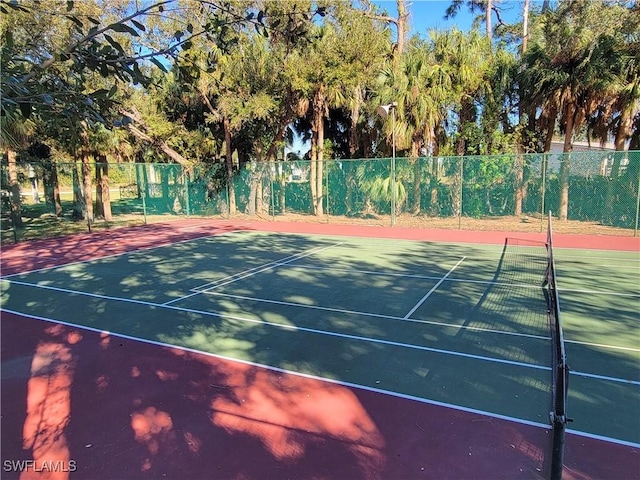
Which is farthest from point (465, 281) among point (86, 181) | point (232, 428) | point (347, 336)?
point (86, 181)

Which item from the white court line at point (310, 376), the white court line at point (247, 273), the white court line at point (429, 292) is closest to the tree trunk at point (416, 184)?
the white court line at point (247, 273)

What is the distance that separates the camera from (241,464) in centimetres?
346

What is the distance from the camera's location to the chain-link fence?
673 inches

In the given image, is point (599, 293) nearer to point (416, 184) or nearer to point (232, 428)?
point (232, 428)

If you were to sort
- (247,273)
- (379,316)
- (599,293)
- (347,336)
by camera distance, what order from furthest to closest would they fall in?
(247,273), (599,293), (379,316), (347,336)

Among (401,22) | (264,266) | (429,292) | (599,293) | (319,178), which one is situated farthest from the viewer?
(401,22)

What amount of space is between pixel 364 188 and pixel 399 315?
48.5ft

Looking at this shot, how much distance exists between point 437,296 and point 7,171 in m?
18.1

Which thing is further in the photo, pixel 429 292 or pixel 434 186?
pixel 434 186

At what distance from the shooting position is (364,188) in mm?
21359

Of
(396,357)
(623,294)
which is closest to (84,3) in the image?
(396,357)

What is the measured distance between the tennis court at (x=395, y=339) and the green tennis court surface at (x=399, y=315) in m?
0.03

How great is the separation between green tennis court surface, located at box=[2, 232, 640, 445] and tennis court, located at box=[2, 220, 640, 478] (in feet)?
0.10

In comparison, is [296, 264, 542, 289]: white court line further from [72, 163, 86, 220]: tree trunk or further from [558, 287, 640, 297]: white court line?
[72, 163, 86, 220]: tree trunk
